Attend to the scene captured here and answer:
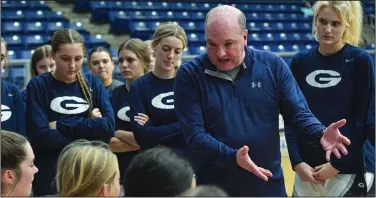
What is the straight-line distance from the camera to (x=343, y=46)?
261 cm

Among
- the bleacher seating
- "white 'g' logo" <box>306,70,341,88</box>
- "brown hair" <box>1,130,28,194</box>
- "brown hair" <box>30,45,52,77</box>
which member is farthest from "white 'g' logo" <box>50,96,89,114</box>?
the bleacher seating

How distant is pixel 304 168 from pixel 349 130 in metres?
0.28

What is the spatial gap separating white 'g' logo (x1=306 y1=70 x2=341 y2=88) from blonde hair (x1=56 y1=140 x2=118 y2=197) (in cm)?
122

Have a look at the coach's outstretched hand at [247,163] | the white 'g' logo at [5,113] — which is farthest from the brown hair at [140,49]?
the coach's outstretched hand at [247,163]

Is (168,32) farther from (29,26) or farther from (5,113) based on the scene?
(29,26)

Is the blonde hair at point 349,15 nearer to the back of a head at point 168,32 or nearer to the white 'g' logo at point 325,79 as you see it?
the white 'g' logo at point 325,79

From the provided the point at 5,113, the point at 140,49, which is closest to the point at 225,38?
the point at 5,113

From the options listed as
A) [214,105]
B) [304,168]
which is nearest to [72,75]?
[214,105]

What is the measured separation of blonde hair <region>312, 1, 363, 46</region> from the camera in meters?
2.55

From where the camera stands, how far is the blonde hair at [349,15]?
255 centimetres

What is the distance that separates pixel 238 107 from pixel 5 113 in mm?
1321

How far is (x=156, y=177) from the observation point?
57.4 inches

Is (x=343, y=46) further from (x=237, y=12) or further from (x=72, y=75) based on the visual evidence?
(x=72, y=75)

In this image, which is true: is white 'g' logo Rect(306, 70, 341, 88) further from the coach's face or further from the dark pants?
the coach's face
